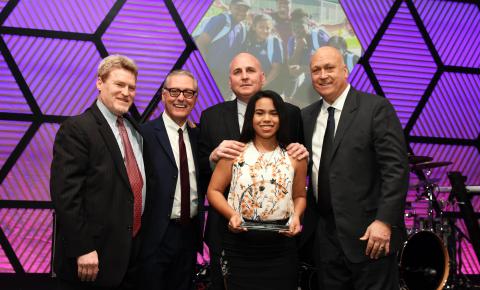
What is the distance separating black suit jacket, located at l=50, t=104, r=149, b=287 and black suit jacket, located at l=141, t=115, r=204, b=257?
33 cm

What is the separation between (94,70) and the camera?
4.44m

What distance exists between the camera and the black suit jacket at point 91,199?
2.17 m

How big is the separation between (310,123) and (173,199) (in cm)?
87

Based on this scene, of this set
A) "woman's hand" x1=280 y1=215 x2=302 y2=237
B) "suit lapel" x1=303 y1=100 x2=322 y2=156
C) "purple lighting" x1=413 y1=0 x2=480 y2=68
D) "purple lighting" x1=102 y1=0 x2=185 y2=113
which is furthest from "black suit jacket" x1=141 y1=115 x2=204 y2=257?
"purple lighting" x1=413 y1=0 x2=480 y2=68

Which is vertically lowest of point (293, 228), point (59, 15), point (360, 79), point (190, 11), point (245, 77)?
point (293, 228)

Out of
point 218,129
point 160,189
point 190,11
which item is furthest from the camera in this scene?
point 190,11

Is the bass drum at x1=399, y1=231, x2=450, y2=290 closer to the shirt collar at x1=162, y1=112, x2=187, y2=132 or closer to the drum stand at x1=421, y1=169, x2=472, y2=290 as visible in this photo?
the drum stand at x1=421, y1=169, x2=472, y2=290

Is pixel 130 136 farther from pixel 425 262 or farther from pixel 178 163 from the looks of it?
pixel 425 262

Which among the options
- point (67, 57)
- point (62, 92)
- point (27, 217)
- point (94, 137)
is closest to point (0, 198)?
point (27, 217)

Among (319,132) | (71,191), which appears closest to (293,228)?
(319,132)

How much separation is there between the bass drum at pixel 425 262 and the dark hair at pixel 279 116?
2.30m

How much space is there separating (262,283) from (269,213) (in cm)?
32

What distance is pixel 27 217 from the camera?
4316 mm

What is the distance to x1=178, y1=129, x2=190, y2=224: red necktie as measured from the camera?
2791 millimetres
